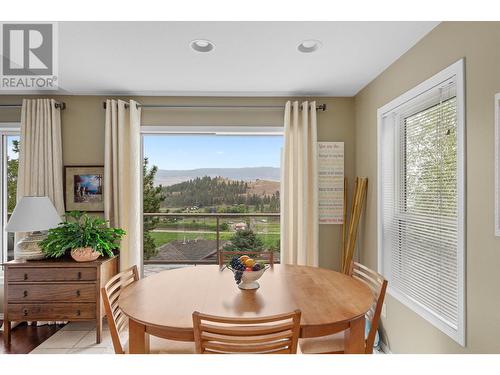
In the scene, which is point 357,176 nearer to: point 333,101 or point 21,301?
point 333,101

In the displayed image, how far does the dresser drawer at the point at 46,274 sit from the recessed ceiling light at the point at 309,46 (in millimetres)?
2694

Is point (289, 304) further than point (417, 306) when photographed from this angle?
No

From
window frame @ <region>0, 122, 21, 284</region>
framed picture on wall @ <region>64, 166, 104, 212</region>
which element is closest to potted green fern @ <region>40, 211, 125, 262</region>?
framed picture on wall @ <region>64, 166, 104, 212</region>

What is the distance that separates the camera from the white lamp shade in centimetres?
277

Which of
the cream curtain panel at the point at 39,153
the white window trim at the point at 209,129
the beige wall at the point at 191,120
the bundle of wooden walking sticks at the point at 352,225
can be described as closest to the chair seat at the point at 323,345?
the bundle of wooden walking sticks at the point at 352,225

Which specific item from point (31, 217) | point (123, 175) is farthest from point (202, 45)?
point (31, 217)

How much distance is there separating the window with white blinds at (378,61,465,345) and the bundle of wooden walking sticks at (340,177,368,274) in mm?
295

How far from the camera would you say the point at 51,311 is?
279cm

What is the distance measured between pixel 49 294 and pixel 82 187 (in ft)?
Answer: 3.72

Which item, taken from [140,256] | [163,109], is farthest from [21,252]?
[163,109]

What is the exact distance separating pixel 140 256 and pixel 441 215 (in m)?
2.91

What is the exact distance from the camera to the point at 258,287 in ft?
6.15

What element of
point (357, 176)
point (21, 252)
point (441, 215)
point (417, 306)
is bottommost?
point (417, 306)

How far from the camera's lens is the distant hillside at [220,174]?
4289mm
